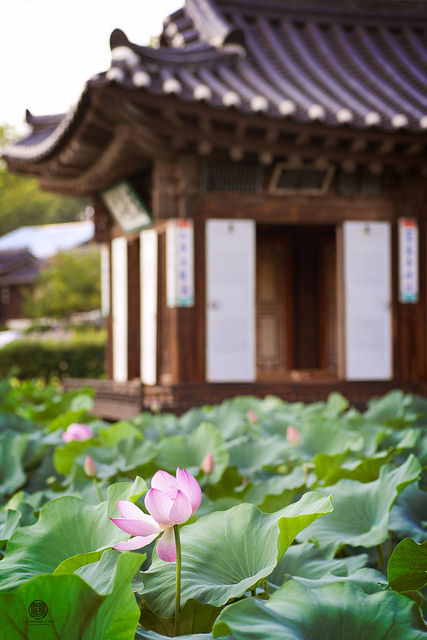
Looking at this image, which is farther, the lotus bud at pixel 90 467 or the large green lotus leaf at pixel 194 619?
the lotus bud at pixel 90 467

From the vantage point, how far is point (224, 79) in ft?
23.7

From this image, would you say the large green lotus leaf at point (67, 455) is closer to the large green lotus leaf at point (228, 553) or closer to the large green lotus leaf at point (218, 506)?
the large green lotus leaf at point (218, 506)

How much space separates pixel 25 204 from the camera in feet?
111

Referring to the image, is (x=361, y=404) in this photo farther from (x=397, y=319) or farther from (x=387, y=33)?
(x=387, y=33)

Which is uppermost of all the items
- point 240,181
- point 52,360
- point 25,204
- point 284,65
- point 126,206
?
point 25,204

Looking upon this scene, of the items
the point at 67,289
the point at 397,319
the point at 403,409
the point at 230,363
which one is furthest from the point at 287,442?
the point at 67,289

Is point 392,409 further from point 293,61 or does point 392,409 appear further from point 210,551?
point 293,61

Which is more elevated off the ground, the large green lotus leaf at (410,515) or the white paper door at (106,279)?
the white paper door at (106,279)

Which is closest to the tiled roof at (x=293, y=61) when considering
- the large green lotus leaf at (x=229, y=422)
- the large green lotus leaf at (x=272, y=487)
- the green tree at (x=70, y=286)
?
the large green lotus leaf at (x=229, y=422)

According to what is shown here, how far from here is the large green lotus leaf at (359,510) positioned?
1.34 metres

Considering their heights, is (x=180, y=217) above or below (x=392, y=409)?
Answer: above

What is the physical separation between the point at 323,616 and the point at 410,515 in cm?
73

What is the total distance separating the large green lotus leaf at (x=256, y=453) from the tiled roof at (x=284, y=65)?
4174mm

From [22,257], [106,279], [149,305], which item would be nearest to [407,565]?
[149,305]
